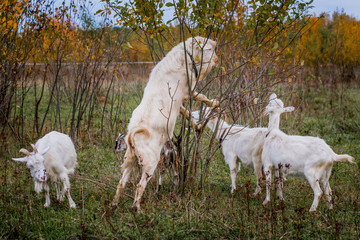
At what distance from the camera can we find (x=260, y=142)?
21.4 ft

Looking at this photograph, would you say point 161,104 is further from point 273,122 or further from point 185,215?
point 273,122

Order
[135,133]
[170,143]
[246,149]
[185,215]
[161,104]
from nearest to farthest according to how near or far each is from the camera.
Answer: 1. [185,215]
2. [135,133]
3. [161,104]
4. [170,143]
5. [246,149]

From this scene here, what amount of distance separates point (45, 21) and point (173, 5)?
4517mm

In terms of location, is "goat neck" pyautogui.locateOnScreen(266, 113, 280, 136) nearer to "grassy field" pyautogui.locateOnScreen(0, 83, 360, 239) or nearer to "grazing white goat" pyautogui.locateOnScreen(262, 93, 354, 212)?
"grazing white goat" pyautogui.locateOnScreen(262, 93, 354, 212)

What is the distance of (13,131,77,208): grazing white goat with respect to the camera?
5.37 m

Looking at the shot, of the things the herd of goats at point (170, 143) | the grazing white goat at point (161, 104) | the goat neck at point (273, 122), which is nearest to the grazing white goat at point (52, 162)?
the herd of goats at point (170, 143)

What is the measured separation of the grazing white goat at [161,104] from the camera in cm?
498

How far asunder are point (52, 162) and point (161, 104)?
1927 mm

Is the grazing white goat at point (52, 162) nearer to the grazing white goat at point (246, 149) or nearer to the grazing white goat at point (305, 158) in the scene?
the grazing white goat at point (246, 149)

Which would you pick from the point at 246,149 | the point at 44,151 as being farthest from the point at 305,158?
the point at 44,151

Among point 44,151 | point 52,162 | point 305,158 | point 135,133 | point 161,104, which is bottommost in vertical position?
point 52,162

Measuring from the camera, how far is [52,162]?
19.5ft

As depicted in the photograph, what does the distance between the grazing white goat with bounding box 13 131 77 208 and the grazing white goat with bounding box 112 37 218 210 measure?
1082 millimetres

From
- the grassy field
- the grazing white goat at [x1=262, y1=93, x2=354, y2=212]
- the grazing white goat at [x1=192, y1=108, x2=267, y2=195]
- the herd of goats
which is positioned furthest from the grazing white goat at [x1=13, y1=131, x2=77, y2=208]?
the grazing white goat at [x1=262, y1=93, x2=354, y2=212]
